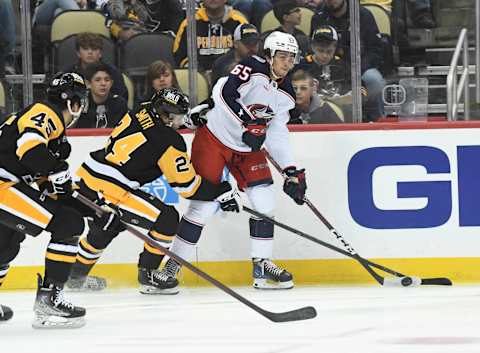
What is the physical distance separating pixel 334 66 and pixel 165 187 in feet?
3.49

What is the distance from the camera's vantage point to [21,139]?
4.64m

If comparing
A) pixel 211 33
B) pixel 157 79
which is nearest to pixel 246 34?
pixel 211 33

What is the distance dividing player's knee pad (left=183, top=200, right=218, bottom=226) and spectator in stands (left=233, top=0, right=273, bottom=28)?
1006mm

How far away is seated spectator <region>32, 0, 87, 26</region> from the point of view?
633 centimetres

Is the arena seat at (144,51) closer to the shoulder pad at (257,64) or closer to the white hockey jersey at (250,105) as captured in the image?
the white hockey jersey at (250,105)

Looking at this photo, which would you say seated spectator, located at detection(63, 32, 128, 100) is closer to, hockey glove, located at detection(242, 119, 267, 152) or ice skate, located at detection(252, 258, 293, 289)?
hockey glove, located at detection(242, 119, 267, 152)

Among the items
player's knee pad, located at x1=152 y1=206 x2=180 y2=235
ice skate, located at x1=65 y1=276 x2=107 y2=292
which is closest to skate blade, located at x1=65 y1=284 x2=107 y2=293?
ice skate, located at x1=65 y1=276 x2=107 y2=292

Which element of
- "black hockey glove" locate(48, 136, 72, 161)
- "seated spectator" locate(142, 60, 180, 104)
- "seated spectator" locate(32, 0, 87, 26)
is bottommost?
"black hockey glove" locate(48, 136, 72, 161)

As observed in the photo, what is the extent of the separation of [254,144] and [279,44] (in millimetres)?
493

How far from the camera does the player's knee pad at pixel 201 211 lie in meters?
5.93

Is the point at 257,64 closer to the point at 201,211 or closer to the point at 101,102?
the point at 201,211

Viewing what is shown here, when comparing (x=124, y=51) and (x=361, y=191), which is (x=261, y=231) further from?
(x=124, y=51)

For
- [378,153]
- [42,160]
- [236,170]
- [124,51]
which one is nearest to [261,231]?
[236,170]

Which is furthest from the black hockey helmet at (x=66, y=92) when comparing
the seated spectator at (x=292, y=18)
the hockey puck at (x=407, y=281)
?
the hockey puck at (x=407, y=281)
